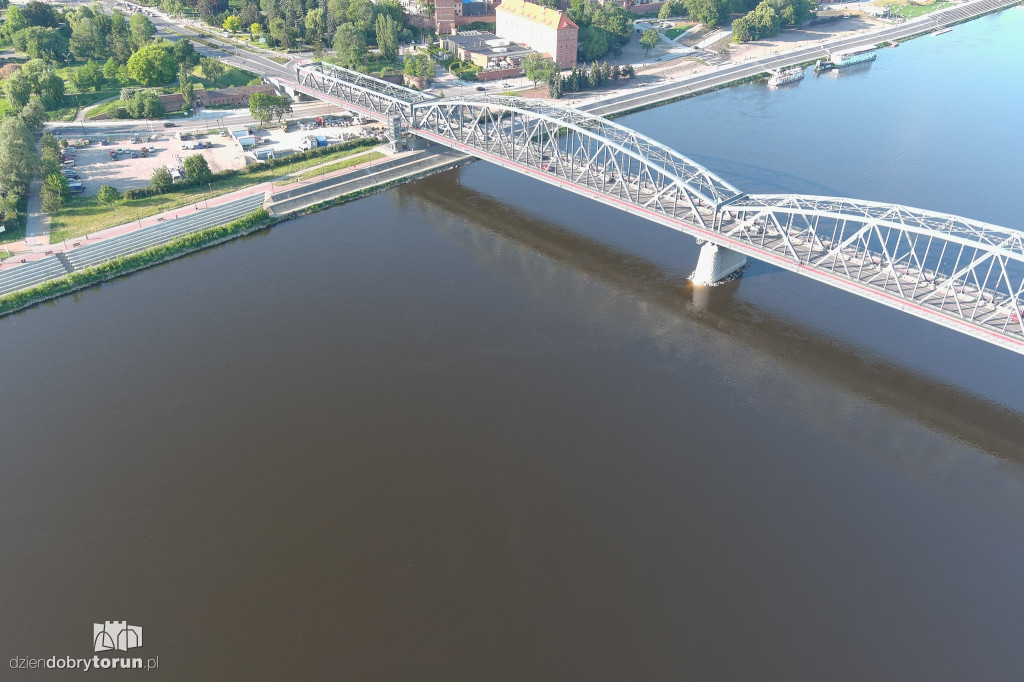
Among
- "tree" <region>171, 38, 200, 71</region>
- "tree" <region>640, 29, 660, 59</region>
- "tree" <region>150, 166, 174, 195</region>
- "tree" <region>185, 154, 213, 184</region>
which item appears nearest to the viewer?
"tree" <region>150, 166, 174, 195</region>

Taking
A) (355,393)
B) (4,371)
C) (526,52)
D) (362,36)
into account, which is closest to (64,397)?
(4,371)

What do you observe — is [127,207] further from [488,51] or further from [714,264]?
[488,51]

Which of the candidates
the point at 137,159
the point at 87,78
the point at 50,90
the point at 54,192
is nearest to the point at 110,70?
the point at 87,78

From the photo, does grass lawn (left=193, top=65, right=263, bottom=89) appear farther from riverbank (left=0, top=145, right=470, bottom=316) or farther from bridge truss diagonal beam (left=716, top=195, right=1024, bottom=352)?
bridge truss diagonal beam (left=716, top=195, right=1024, bottom=352)

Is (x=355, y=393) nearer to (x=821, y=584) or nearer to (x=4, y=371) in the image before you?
(x=4, y=371)

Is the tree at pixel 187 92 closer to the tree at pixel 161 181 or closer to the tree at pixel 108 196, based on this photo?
the tree at pixel 161 181

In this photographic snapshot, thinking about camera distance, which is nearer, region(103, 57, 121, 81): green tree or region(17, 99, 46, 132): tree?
region(17, 99, 46, 132): tree

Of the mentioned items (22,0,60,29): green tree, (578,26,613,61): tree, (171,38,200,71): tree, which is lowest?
(171,38,200,71): tree

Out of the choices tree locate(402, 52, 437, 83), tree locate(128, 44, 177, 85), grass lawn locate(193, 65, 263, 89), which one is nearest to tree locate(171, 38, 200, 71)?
grass lawn locate(193, 65, 263, 89)
